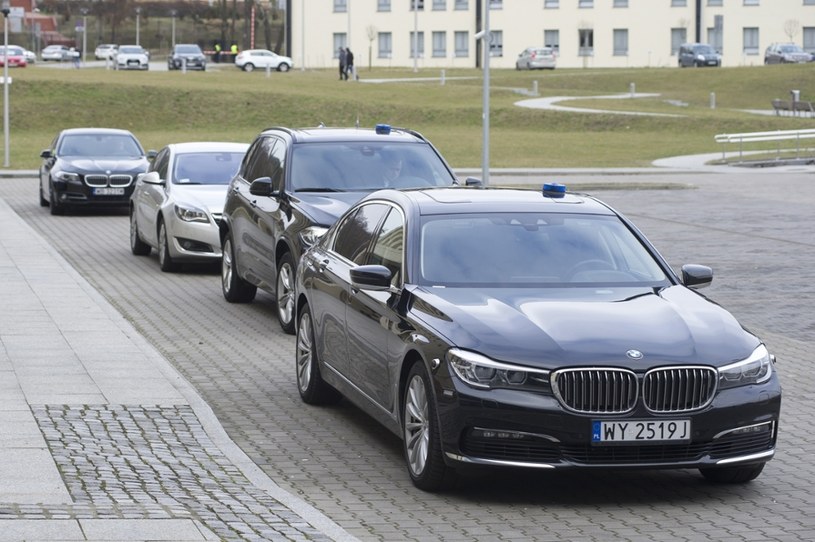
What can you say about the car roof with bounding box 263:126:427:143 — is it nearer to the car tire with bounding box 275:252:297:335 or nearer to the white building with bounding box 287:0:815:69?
the car tire with bounding box 275:252:297:335

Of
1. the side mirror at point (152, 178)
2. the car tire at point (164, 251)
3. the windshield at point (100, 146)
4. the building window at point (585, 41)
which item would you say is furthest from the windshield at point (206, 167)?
the building window at point (585, 41)

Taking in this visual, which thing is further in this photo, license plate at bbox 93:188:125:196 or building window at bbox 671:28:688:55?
building window at bbox 671:28:688:55

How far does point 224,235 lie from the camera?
1581cm

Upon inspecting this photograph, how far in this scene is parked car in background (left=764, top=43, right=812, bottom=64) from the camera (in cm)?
9681

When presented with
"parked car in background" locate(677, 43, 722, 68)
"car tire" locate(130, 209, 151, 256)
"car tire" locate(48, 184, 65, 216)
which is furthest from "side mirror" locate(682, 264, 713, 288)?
"parked car in background" locate(677, 43, 722, 68)

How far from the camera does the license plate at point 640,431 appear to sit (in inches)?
284

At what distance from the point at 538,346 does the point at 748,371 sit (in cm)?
108

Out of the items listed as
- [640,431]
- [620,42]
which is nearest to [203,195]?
[640,431]

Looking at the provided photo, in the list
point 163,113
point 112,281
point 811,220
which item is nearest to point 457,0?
point 163,113

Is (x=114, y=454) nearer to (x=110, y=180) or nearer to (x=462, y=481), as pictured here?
(x=462, y=481)

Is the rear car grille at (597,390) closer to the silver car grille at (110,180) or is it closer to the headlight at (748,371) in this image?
the headlight at (748,371)

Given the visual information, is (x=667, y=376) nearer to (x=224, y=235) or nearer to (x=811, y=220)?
(x=224, y=235)

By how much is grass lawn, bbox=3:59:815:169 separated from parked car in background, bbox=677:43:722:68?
16.9 m

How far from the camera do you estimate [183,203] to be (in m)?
17.7
